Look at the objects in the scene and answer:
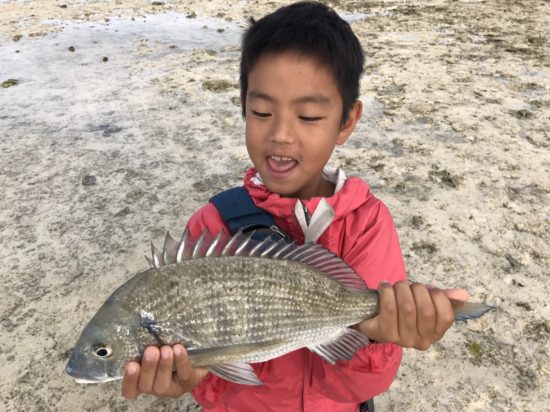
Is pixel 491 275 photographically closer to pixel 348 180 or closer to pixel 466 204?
pixel 466 204

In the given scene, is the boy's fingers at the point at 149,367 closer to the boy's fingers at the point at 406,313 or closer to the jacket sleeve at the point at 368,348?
the jacket sleeve at the point at 368,348

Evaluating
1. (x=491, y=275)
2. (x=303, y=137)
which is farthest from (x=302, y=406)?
(x=491, y=275)

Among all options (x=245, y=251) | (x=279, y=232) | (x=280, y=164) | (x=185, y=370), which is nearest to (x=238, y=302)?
(x=245, y=251)

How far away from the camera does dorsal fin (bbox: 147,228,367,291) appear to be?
5.77 feet

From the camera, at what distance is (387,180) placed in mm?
4613

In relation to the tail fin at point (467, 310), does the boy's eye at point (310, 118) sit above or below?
above

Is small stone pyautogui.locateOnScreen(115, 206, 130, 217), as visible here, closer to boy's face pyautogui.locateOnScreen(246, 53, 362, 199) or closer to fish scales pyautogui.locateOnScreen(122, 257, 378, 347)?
boy's face pyautogui.locateOnScreen(246, 53, 362, 199)

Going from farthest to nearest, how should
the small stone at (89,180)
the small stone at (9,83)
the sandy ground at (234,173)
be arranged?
the small stone at (9,83), the small stone at (89,180), the sandy ground at (234,173)

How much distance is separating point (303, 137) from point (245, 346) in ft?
3.01

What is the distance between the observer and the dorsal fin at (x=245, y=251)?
1.76 m

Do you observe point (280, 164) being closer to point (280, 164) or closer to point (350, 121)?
point (280, 164)

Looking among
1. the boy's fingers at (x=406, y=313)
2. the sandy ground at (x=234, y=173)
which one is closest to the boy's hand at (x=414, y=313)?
the boy's fingers at (x=406, y=313)

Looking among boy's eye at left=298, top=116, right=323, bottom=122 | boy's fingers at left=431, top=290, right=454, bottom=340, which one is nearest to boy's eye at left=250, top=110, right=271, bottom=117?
boy's eye at left=298, top=116, right=323, bottom=122

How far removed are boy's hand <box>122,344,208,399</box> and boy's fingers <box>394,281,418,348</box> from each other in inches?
30.4
